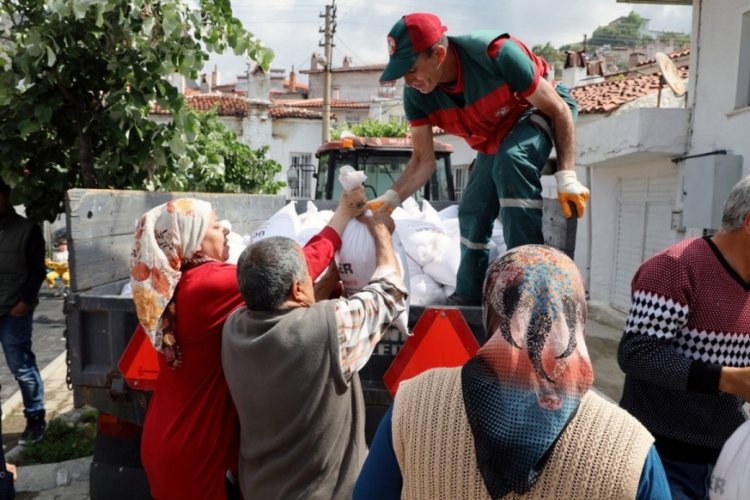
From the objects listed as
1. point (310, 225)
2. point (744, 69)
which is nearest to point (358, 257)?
point (310, 225)

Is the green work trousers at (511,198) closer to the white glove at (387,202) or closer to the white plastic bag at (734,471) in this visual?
the white glove at (387,202)

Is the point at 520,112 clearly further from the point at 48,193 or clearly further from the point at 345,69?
the point at 345,69

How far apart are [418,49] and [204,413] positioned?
A: 1.42 meters

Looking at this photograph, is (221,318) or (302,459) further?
(221,318)

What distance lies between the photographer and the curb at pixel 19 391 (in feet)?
15.4

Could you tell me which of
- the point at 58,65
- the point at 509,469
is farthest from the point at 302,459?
the point at 58,65

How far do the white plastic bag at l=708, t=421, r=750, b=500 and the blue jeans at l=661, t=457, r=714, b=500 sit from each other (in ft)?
0.64

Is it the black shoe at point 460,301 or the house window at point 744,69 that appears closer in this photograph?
the black shoe at point 460,301

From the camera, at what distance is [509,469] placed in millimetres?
1028

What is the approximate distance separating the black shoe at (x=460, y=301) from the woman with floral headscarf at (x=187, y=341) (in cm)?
79

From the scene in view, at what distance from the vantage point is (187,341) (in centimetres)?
187

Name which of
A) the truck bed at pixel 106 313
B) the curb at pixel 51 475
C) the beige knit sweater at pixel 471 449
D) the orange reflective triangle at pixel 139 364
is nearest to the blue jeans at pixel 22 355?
the curb at pixel 51 475

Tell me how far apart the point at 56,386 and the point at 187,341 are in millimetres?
4144

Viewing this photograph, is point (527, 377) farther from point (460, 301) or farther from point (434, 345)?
point (460, 301)
